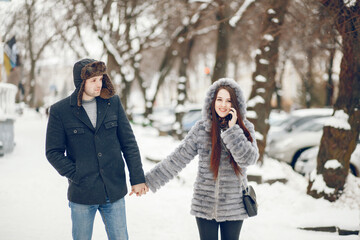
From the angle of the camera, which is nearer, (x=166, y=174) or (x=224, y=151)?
(x=224, y=151)

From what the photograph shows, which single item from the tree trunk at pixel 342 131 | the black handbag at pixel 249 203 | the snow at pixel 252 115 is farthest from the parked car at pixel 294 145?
the black handbag at pixel 249 203

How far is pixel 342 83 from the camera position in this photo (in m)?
6.69

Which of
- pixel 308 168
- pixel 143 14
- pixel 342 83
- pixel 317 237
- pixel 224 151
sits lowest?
pixel 317 237

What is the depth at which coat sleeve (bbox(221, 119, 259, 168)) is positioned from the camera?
308 cm

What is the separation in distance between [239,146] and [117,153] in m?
1.02

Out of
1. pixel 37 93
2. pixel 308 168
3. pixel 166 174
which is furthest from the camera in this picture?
pixel 37 93

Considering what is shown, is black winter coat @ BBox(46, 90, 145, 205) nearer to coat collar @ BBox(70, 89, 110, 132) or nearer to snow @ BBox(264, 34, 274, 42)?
coat collar @ BBox(70, 89, 110, 132)

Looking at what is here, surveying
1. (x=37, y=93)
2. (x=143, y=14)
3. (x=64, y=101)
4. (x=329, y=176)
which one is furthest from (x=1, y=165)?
(x=37, y=93)

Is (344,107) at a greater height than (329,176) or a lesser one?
greater

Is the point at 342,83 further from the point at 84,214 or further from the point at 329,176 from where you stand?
the point at 84,214

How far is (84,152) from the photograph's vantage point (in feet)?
9.77

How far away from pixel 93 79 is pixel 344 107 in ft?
16.9

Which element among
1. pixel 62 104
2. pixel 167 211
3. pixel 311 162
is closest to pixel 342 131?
pixel 311 162

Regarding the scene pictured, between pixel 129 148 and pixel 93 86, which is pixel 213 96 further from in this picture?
pixel 93 86
